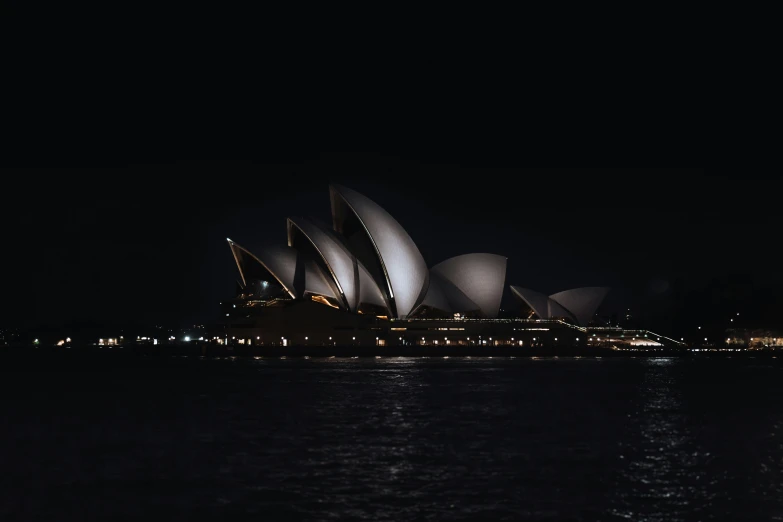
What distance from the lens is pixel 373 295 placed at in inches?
3275

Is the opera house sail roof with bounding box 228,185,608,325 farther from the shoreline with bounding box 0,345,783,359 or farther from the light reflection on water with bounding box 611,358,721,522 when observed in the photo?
the light reflection on water with bounding box 611,358,721,522

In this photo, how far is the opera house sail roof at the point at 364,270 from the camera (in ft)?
249

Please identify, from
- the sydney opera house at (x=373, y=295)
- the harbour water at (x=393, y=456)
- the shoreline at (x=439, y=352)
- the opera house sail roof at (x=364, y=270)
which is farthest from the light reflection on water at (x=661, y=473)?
the shoreline at (x=439, y=352)

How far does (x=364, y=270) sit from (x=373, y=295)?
408cm

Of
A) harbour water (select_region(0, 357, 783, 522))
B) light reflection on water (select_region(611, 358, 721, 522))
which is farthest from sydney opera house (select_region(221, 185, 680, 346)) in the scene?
light reflection on water (select_region(611, 358, 721, 522))

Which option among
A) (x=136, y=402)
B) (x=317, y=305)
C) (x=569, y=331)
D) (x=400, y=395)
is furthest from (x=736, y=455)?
(x=569, y=331)

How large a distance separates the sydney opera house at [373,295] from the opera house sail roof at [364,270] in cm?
10

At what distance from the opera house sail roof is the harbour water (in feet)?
127

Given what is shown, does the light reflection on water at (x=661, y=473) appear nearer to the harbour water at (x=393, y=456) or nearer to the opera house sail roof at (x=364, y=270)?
the harbour water at (x=393, y=456)

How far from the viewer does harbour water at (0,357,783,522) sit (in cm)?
1432

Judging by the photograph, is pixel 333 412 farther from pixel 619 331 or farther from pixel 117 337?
pixel 117 337

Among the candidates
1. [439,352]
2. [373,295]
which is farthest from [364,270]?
[439,352]

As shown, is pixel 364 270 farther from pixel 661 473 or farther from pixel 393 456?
pixel 661 473

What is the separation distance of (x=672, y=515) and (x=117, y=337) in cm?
16994
